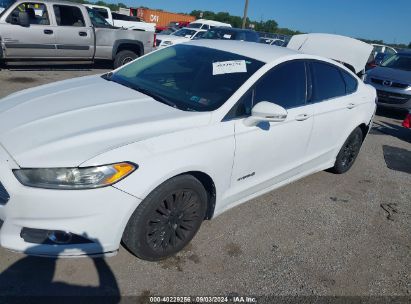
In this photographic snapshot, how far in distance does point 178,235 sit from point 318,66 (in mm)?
2409

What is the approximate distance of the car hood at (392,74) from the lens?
8.83 metres

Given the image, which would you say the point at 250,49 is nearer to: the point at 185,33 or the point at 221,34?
the point at 221,34

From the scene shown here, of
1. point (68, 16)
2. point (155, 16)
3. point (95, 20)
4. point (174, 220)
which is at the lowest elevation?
point (155, 16)

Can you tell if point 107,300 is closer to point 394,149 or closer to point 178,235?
point 178,235

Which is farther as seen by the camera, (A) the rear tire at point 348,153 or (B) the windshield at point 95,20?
(B) the windshield at point 95,20

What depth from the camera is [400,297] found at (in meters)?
2.79

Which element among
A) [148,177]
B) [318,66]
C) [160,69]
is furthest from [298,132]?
[148,177]

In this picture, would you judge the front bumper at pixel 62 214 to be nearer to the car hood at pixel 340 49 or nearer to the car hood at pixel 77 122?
the car hood at pixel 77 122

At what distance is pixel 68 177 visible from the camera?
2.20 m

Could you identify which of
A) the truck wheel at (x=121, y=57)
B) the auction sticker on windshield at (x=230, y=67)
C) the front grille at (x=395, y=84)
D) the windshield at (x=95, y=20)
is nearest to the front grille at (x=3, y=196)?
the auction sticker on windshield at (x=230, y=67)

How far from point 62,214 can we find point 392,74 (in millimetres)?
9377

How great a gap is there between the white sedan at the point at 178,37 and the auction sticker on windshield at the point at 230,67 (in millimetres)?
10661

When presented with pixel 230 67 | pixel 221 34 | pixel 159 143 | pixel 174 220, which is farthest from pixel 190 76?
pixel 221 34

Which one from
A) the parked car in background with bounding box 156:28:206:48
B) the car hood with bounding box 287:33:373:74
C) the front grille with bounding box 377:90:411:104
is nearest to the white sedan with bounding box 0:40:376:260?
the car hood with bounding box 287:33:373:74
